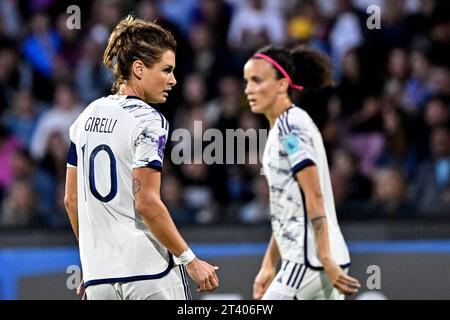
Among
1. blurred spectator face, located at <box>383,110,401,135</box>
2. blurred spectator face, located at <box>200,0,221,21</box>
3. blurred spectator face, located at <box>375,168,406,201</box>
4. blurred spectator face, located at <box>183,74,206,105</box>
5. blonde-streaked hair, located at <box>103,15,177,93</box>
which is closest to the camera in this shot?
blonde-streaked hair, located at <box>103,15,177,93</box>

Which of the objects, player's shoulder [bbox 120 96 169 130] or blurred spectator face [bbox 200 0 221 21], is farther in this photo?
blurred spectator face [bbox 200 0 221 21]

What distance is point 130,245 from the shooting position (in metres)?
4.31

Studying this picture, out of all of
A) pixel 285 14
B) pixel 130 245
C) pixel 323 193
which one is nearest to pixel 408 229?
pixel 323 193

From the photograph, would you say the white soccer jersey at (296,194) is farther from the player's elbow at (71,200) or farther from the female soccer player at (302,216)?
the player's elbow at (71,200)

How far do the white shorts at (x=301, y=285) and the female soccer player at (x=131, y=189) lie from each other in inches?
41.9

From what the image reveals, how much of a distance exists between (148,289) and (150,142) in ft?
2.06

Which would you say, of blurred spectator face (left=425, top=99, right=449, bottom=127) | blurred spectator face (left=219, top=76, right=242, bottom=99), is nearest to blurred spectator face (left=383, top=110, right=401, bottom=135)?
blurred spectator face (left=425, top=99, right=449, bottom=127)

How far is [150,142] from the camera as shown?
13.9 ft

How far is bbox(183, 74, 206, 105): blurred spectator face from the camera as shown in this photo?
9195 mm

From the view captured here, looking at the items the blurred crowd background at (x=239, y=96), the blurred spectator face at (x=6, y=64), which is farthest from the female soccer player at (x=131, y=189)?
the blurred spectator face at (x=6, y=64)

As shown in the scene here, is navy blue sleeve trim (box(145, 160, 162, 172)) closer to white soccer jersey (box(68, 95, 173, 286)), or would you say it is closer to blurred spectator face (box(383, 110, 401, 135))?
white soccer jersey (box(68, 95, 173, 286))

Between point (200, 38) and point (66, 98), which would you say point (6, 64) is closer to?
point (66, 98)

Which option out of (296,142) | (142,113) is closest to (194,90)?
(296,142)

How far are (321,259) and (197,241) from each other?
109 inches
